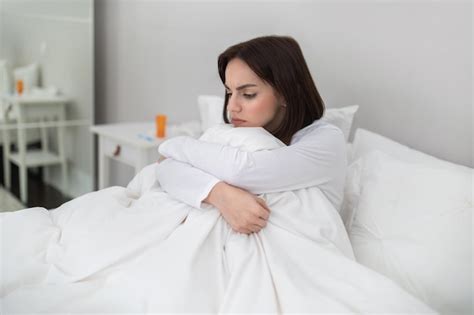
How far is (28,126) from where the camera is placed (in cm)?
213

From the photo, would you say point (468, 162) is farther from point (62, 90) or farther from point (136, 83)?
point (62, 90)

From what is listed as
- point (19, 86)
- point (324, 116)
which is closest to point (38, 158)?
point (19, 86)

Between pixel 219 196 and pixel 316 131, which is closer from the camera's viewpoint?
pixel 219 196

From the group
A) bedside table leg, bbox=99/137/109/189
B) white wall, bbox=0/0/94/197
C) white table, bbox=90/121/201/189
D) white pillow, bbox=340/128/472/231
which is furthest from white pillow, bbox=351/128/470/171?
white wall, bbox=0/0/94/197

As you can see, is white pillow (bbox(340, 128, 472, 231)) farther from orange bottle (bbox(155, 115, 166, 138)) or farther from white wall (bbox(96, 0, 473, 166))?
orange bottle (bbox(155, 115, 166, 138))

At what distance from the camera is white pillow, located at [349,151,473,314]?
833 mm

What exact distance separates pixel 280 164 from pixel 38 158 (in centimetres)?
178

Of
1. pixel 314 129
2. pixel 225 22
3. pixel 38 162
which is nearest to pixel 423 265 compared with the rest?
pixel 314 129

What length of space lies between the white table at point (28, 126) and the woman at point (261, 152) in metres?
1.40

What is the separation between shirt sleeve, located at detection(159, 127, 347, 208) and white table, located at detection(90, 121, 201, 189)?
2.02 ft

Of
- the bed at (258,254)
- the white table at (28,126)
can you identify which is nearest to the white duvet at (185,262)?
the bed at (258,254)

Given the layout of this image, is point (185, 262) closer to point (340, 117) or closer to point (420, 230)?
point (420, 230)

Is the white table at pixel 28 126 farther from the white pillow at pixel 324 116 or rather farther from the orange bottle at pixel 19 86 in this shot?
the white pillow at pixel 324 116

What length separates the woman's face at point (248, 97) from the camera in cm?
103
